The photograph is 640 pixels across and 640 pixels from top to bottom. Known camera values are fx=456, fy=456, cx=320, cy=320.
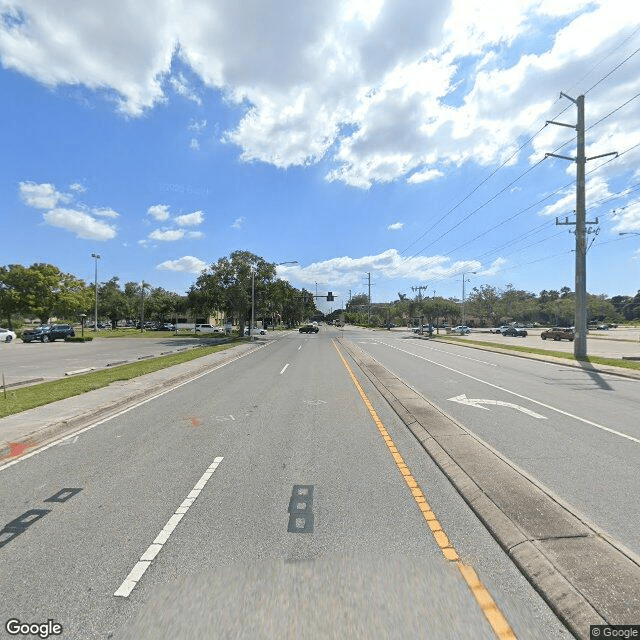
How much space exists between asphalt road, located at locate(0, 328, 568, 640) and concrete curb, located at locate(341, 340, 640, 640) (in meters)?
0.14

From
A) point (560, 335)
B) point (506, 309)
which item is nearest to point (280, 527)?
point (560, 335)

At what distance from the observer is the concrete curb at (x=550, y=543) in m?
3.28

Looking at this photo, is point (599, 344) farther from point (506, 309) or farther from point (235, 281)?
point (506, 309)

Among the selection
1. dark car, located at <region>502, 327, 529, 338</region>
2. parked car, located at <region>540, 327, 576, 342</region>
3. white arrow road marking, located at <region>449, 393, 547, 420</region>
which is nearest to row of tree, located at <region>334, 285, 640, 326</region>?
dark car, located at <region>502, 327, 529, 338</region>

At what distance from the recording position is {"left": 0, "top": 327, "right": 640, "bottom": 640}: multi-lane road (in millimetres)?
3238

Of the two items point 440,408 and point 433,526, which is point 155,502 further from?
point 440,408

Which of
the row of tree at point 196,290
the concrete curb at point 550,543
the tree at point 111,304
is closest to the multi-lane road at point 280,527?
the concrete curb at point 550,543

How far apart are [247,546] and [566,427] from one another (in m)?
7.52

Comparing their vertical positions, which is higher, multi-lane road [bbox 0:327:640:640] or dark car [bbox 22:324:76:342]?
dark car [bbox 22:324:76:342]

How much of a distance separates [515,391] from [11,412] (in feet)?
44.5

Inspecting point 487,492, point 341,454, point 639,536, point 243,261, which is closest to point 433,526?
point 487,492

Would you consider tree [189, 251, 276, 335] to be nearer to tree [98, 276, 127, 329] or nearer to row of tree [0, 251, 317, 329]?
row of tree [0, 251, 317, 329]

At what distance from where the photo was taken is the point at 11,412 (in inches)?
401

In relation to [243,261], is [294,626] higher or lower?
lower
